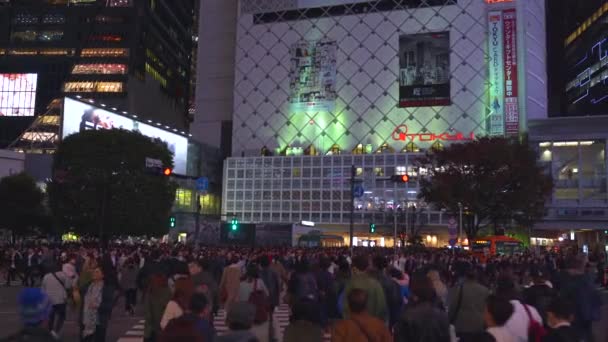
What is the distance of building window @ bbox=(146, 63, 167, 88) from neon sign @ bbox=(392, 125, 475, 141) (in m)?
51.3

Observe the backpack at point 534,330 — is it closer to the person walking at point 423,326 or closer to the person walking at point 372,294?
the person walking at point 423,326

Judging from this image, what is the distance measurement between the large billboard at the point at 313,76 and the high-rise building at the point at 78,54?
30.6m

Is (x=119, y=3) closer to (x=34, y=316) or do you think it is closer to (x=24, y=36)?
(x=24, y=36)

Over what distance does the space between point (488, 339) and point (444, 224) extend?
272 feet

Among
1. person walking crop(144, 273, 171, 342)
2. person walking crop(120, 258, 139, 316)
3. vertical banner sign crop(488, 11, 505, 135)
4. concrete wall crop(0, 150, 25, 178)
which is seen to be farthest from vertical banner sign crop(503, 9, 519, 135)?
person walking crop(144, 273, 171, 342)

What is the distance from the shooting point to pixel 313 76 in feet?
318

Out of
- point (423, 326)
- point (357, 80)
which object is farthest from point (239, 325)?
point (357, 80)

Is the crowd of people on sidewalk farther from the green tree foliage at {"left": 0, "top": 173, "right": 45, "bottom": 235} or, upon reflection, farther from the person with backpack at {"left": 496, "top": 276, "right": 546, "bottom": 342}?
the green tree foliage at {"left": 0, "top": 173, "right": 45, "bottom": 235}

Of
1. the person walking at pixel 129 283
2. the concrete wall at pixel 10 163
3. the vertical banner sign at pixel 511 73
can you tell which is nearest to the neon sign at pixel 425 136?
the vertical banner sign at pixel 511 73

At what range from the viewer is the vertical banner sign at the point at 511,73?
83.7 metres

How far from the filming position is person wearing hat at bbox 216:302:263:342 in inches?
201

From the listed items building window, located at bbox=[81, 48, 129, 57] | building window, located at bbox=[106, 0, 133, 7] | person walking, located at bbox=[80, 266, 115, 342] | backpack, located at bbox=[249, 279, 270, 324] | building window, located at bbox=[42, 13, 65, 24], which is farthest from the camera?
building window, located at bbox=[106, 0, 133, 7]

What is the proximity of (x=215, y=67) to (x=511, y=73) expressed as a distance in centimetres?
4861

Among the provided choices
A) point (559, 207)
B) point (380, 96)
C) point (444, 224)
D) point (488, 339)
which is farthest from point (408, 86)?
point (488, 339)
